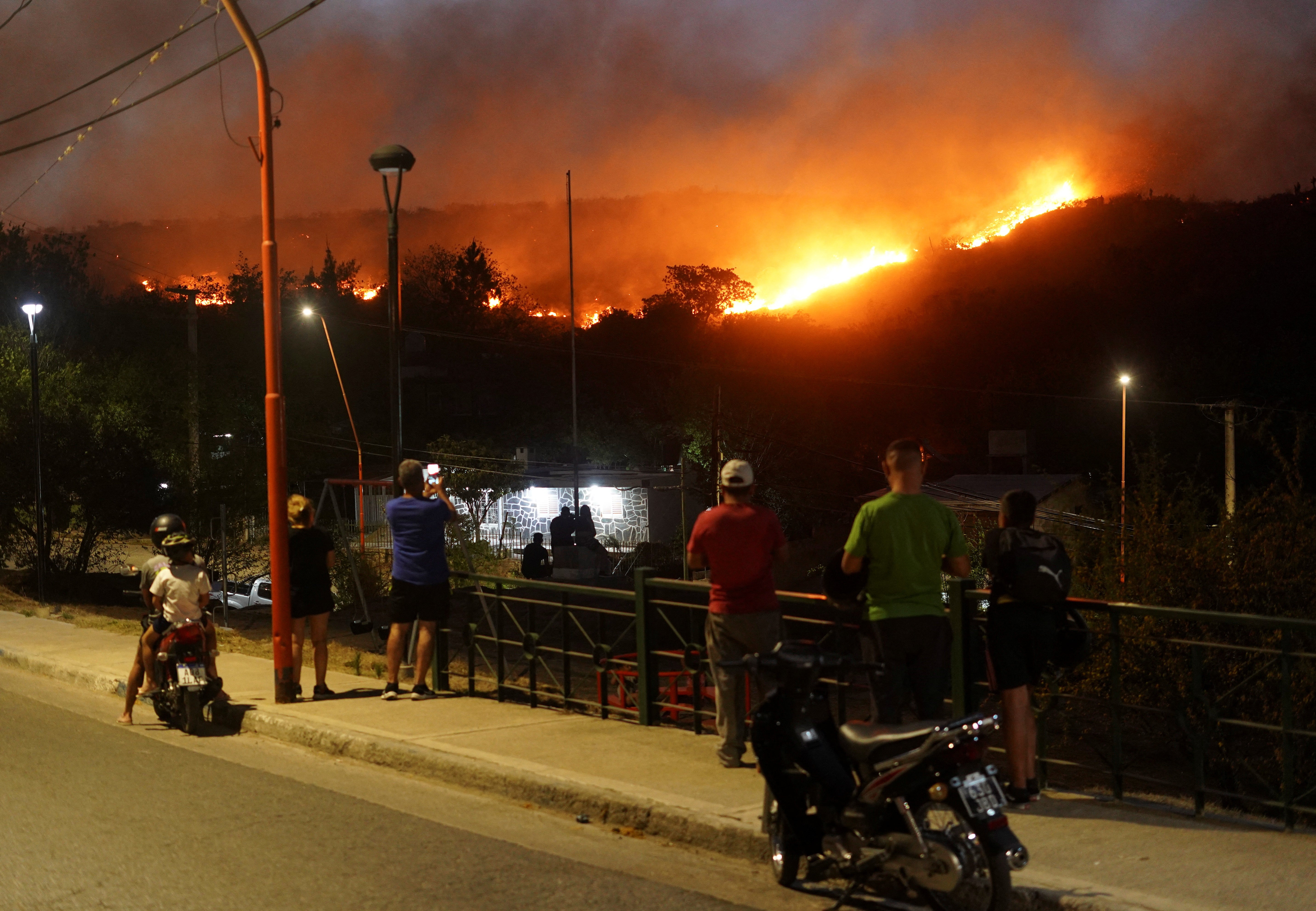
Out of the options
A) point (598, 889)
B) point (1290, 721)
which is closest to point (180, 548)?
point (598, 889)

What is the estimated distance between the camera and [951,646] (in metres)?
7.33

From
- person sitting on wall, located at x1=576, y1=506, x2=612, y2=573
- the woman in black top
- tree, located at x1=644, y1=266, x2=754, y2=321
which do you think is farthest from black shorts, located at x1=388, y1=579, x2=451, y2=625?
tree, located at x1=644, y1=266, x2=754, y2=321

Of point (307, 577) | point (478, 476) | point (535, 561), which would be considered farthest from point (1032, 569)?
point (478, 476)

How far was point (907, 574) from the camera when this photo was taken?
6512 millimetres

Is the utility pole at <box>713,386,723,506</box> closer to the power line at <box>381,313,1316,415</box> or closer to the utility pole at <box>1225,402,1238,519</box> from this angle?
the power line at <box>381,313,1316,415</box>

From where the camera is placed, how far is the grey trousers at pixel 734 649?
752 cm

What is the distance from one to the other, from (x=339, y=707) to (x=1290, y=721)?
7254 millimetres

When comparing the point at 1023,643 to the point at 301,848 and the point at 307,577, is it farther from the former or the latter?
the point at 307,577

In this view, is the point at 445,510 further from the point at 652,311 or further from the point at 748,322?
the point at 652,311

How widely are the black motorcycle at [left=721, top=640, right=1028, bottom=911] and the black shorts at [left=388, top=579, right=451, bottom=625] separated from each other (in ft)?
16.2

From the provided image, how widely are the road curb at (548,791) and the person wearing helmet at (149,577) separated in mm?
672

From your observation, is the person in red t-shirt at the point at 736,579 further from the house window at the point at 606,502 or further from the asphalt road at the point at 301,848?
the house window at the point at 606,502

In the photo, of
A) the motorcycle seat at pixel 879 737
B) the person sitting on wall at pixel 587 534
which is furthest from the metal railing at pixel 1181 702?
the person sitting on wall at pixel 587 534

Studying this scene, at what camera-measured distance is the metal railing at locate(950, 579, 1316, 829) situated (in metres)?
6.52
